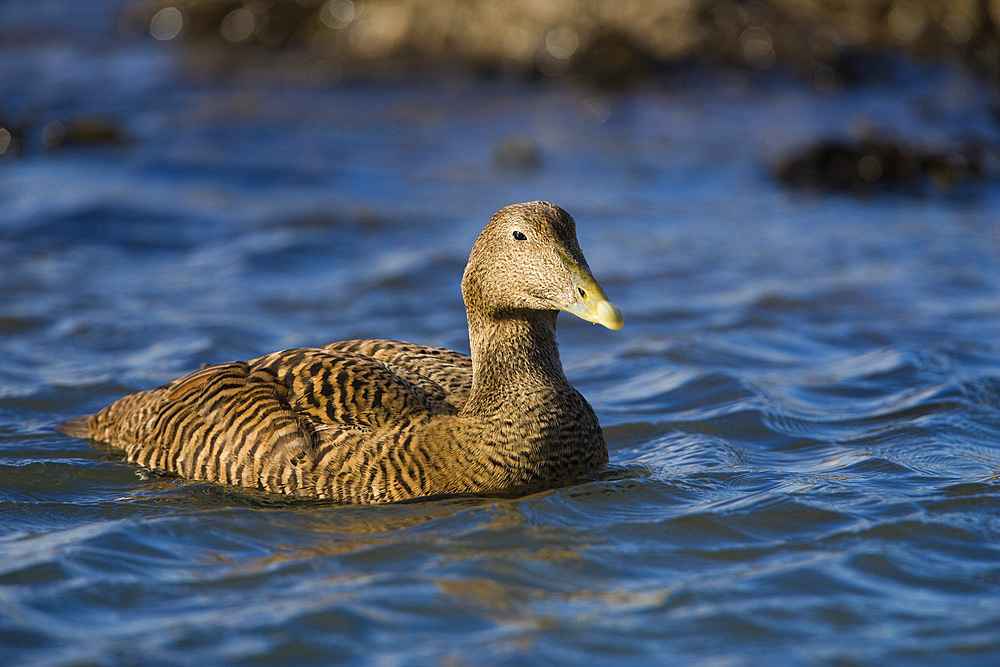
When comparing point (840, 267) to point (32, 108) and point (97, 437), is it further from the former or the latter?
point (32, 108)

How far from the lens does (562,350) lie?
771 cm

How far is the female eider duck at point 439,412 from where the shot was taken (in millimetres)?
5016

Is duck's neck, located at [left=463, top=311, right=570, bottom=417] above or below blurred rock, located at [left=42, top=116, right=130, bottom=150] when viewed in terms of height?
below

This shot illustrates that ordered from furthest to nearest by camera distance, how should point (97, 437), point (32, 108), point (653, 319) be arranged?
point (32, 108) → point (653, 319) → point (97, 437)

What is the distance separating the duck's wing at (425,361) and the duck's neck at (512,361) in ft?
0.74

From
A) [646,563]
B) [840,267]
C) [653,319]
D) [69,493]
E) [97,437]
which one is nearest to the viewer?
[646,563]

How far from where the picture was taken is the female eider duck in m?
5.02

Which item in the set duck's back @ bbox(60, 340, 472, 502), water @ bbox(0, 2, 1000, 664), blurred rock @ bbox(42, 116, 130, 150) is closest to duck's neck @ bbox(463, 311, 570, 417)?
duck's back @ bbox(60, 340, 472, 502)

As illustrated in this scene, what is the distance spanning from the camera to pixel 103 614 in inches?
164

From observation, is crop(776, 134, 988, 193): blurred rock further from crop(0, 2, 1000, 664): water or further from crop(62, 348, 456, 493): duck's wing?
crop(62, 348, 456, 493): duck's wing

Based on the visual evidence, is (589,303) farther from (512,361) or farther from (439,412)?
(439,412)

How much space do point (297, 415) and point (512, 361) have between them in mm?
924

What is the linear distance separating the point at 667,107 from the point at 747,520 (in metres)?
9.28

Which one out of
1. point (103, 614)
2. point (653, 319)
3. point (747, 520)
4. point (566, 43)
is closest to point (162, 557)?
point (103, 614)
